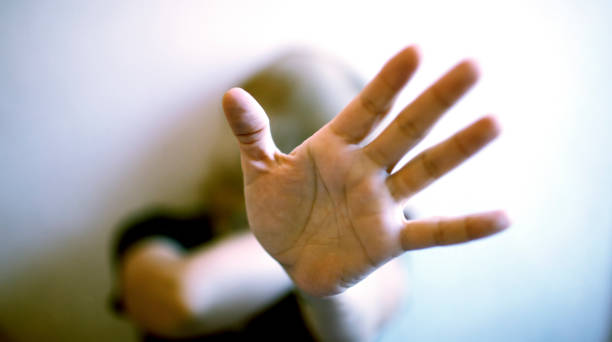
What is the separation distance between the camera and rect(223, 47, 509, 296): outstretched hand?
0.36 metres

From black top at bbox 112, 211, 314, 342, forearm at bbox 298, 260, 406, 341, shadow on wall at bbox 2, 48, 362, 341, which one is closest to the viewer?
forearm at bbox 298, 260, 406, 341

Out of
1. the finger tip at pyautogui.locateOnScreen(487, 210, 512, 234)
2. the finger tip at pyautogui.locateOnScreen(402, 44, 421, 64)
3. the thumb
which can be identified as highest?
the finger tip at pyautogui.locateOnScreen(402, 44, 421, 64)

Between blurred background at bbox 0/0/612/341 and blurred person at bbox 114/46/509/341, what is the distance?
0.14m

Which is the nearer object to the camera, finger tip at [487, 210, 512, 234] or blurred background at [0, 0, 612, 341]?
finger tip at [487, 210, 512, 234]

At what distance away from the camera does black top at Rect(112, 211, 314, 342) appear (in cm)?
75

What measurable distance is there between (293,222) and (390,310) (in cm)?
41

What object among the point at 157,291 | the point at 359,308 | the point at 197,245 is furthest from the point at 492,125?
the point at 197,245

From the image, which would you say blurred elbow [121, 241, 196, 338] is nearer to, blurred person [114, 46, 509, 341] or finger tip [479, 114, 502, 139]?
blurred person [114, 46, 509, 341]

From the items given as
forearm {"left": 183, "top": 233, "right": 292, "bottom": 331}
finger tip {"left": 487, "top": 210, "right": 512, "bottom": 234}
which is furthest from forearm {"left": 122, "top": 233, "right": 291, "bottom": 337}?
finger tip {"left": 487, "top": 210, "right": 512, "bottom": 234}

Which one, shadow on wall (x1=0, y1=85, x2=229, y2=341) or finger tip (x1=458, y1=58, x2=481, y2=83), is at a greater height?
finger tip (x1=458, y1=58, x2=481, y2=83)

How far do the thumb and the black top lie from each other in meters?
0.47

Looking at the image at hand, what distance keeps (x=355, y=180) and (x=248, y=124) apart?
0.45 feet

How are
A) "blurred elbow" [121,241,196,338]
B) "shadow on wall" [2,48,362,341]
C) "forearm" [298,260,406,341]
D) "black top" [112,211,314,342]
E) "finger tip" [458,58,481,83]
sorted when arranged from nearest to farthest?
"finger tip" [458,58,481,83], "forearm" [298,260,406,341], "blurred elbow" [121,241,196,338], "black top" [112,211,314,342], "shadow on wall" [2,48,362,341]

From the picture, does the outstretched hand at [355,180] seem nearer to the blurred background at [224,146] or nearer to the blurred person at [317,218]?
the blurred person at [317,218]
